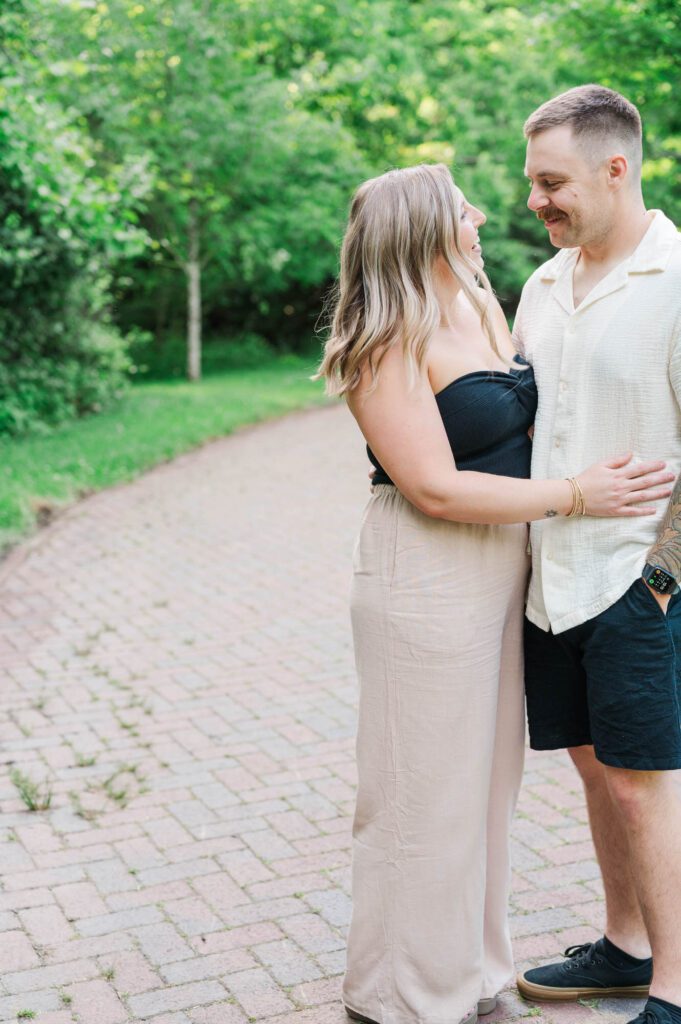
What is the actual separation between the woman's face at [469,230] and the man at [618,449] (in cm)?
16

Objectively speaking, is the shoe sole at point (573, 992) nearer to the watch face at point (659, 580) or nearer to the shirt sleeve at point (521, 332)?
the watch face at point (659, 580)

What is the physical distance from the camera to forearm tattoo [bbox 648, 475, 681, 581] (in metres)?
2.71

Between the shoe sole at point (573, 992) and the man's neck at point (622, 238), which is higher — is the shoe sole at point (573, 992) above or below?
below

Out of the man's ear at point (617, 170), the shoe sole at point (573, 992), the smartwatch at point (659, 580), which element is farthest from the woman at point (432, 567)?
the man's ear at point (617, 170)

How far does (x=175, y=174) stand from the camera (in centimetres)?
1911

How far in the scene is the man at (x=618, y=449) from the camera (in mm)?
2738

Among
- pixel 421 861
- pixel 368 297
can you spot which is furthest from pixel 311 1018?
pixel 368 297

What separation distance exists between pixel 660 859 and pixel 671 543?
2.59 feet

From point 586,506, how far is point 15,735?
11.0 feet

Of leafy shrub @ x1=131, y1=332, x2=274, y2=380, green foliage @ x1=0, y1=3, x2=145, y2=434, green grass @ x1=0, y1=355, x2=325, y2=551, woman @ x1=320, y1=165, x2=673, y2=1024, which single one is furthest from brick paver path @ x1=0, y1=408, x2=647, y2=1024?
leafy shrub @ x1=131, y1=332, x2=274, y2=380

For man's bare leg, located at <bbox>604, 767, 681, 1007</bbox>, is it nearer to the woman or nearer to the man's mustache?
the woman

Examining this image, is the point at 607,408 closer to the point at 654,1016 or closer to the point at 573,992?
the point at 654,1016

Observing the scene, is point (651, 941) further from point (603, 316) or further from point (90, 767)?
point (90, 767)

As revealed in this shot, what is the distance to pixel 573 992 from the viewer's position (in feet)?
10.4
